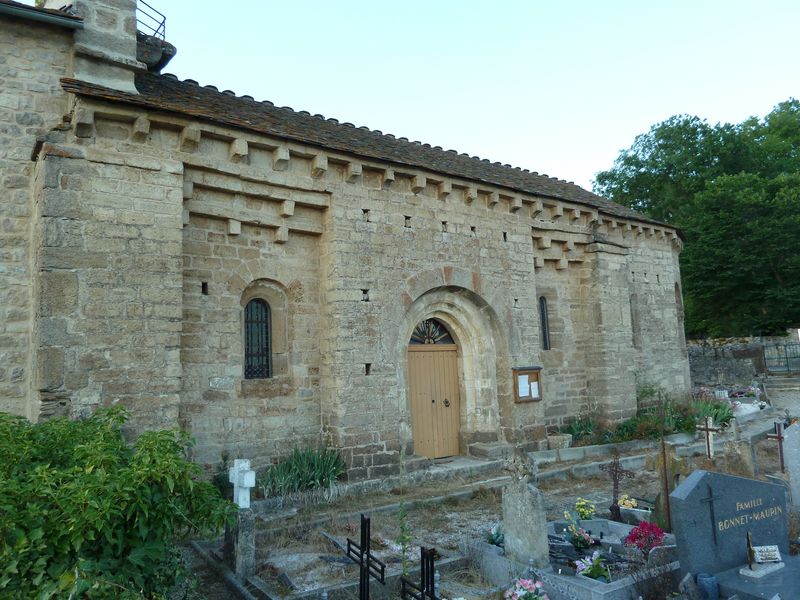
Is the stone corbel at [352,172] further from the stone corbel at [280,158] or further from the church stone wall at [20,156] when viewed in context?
the church stone wall at [20,156]

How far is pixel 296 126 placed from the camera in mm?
9586

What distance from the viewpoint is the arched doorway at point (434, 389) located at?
10.1m

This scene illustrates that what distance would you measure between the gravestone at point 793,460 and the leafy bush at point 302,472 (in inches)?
237

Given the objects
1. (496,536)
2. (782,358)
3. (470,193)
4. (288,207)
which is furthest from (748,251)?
(496,536)

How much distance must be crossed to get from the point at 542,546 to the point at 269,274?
5.62 metres

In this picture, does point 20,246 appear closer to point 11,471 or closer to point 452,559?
point 11,471

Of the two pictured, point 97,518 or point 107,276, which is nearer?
point 97,518

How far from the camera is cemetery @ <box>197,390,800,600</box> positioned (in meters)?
4.71

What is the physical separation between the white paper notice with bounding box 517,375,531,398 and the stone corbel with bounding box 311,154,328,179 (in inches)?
212

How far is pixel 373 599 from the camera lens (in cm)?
490

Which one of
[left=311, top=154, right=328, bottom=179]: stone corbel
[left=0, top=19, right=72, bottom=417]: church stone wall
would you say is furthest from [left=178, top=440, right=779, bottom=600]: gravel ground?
[left=311, top=154, right=328, bottom=179]: stone corbel

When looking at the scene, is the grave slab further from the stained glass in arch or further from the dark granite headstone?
the stained glass in arch

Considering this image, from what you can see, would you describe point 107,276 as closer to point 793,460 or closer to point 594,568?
point 594,568

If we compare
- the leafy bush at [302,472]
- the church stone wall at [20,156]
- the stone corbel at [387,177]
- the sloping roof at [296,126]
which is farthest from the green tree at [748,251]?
the church stone wall at [20,156]
